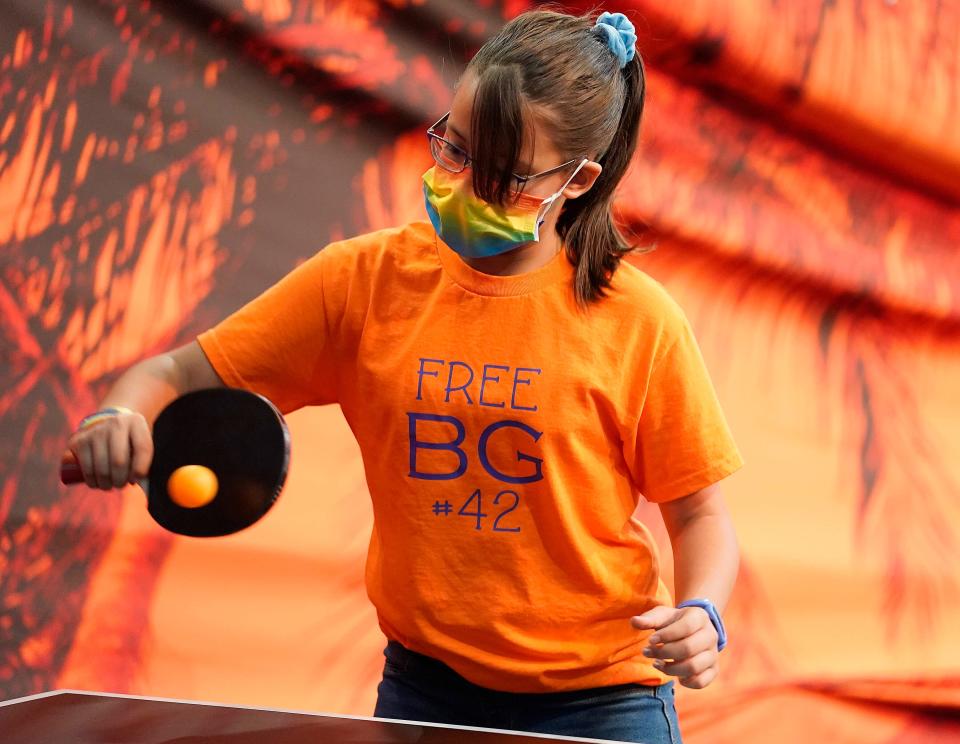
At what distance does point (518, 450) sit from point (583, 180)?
25 centimetres

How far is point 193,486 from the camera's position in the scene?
901 millimetres

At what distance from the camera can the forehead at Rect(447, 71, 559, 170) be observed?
1.03 metres

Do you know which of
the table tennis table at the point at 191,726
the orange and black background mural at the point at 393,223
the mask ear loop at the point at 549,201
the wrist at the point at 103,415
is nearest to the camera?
the table tennis table at the point at 191,726

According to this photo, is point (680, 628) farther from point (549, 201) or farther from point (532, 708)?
point (549, 201)

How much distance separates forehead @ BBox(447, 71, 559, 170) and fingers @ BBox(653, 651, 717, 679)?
1.39ft

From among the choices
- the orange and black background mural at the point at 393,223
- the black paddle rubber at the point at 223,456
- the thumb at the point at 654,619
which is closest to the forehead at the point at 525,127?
the black paddle rubber at the point at 223,456

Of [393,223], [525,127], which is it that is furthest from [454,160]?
[393,223]

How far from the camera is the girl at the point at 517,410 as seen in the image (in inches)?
41.1

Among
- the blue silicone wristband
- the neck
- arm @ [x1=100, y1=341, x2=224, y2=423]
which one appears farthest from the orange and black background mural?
the blue silicone wristband

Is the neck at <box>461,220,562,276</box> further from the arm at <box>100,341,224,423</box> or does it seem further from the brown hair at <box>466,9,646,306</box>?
the arm at <box>100,341,224,423</box>

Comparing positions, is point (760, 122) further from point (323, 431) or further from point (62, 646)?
point (62, 646)

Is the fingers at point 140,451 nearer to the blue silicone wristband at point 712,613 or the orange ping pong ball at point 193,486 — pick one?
the orange ping pong ball at point 193,486

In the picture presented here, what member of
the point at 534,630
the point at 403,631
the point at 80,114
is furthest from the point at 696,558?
the point at 80,114

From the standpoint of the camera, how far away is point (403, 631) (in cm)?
108
